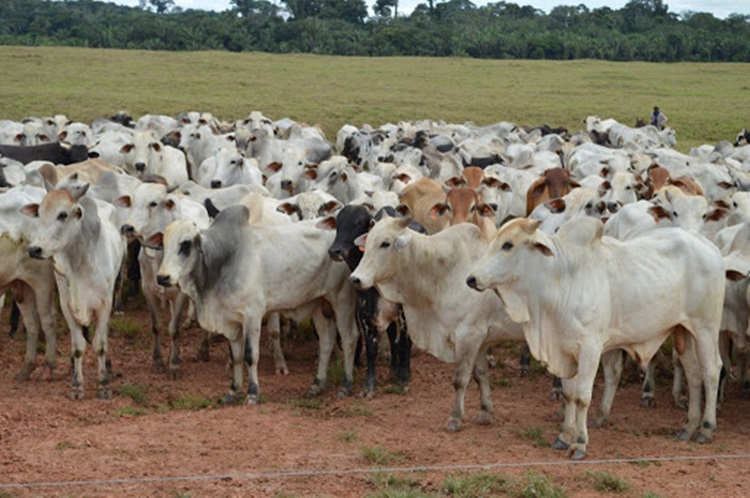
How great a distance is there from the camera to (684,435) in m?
7.69

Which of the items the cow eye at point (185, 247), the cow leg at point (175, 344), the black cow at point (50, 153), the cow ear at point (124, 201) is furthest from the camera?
the black cow at point (50, 153)

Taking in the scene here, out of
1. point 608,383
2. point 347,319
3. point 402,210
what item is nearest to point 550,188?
point 402,210

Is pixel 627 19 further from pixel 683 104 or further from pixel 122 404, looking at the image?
pixel 122 404

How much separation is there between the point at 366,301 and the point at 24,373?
3123 mm

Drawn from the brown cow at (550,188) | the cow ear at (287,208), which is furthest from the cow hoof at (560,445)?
the brown cow at (550,188)

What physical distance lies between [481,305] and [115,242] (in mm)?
3374

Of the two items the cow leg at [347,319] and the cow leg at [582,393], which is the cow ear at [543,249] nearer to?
the cow leg at [582,393]

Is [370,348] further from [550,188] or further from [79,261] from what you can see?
[550,188]

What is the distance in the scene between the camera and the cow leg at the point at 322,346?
906 centimetres

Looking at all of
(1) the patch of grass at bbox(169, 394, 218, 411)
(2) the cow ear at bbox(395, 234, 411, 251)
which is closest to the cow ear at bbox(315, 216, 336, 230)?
(2) the cow ear at bbox(395, 234, 411, 251)

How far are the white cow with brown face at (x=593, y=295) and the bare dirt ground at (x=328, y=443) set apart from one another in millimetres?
443

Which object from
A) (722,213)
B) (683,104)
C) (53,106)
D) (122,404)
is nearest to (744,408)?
(722,213)

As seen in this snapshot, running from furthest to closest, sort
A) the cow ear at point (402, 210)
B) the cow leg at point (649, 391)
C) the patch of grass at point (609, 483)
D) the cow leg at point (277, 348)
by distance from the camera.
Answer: the cow leg at point (277, 348), the cow ear at point (402, 210), the cow leg at point (649, 391), the patch of grass at point (609, 483)

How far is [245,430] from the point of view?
773 cm
